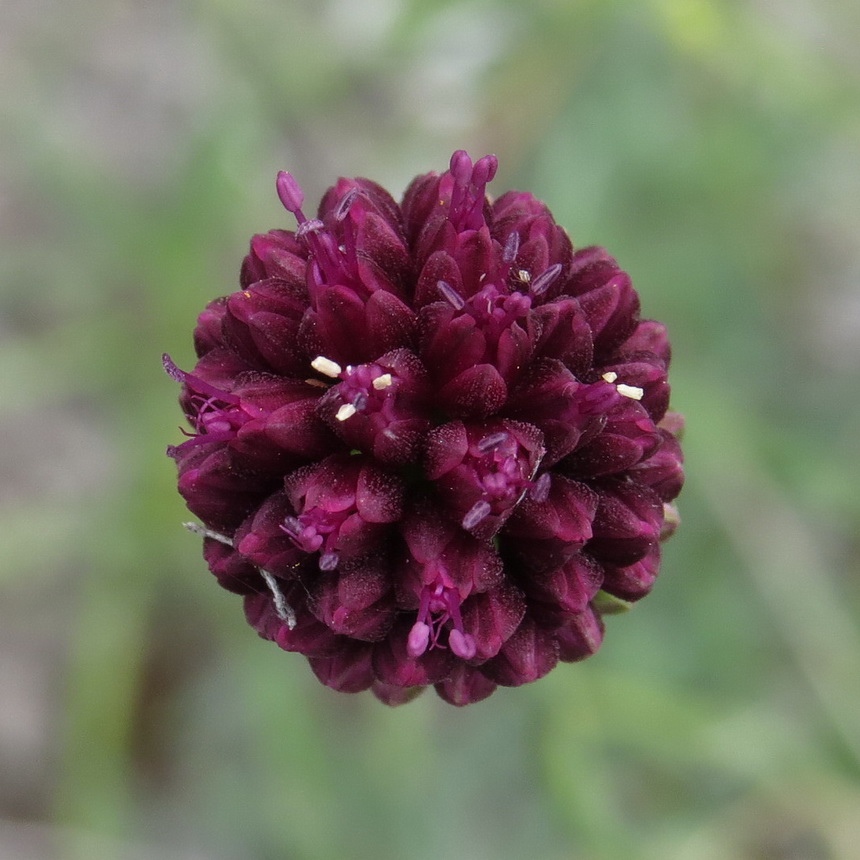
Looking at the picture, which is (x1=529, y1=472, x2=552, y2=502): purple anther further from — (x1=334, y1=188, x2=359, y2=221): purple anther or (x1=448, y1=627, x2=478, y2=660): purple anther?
(x1=334, y1=188, x2=359, y2=221): purple anther

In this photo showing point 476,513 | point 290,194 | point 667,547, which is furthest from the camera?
point 667,547

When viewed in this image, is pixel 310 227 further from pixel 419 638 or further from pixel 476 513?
pixel 419 638

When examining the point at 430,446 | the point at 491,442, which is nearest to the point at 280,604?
the point at 430,446

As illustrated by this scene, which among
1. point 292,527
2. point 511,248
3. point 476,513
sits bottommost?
point 476,513

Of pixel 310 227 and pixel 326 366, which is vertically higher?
pixel 310 227

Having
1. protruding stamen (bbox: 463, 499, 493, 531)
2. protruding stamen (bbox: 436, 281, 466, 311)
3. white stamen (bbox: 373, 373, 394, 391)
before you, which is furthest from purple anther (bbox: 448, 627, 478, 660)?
protruding stamen (bbox: 436, 281, 466, 311)

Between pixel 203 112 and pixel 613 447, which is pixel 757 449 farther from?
pixel 203 112

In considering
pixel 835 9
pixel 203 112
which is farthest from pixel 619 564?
pixel 835 9
